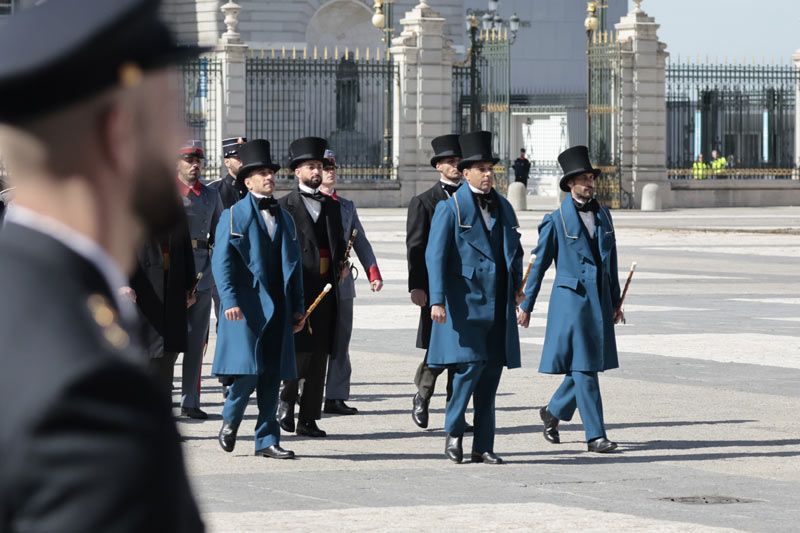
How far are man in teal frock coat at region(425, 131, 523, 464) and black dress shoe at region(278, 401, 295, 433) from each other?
1.39 metres

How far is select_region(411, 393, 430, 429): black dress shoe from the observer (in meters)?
10.3

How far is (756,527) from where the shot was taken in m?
6.92

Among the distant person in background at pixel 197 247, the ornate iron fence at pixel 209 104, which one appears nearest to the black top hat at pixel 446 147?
the distant person in background at pixel 197 247

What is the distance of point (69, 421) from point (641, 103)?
4136 centimetres

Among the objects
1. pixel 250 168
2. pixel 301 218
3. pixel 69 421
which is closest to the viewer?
pixel 69 421

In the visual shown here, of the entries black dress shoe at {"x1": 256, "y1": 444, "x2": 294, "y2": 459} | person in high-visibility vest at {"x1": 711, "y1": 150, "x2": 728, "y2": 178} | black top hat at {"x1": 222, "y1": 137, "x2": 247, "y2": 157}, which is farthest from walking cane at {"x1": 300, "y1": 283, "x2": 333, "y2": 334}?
person in high-visibility vest at {"x1": 711, "y1": 150, "x2": 728, "y2": 178}

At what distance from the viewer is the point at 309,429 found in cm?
1002

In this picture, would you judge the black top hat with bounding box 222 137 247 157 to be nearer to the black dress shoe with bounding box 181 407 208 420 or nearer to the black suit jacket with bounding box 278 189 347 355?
the black suit jacket with bounding box 278 189 347 355

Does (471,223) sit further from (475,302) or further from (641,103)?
(641,103)

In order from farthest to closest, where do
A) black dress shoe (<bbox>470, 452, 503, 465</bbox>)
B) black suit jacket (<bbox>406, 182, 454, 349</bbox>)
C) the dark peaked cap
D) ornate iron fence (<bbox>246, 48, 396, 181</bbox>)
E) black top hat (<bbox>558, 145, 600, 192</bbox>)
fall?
ornate iron fence (<bbox>246, 48, 396, 181</bbox>) → black suit jacket (<bbox>406, 182, 454, 349</bbox>) → black top hat (<bbox>558, 145, 600, 192</bbox>) → black dress shoe (<bbox>470, 452, 503, 465</bbox>) → the dark peaked cap

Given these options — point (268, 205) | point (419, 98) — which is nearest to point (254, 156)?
point (268, 205)

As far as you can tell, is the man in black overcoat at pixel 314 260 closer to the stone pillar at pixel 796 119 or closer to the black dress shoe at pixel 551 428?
the black dress shoe at pixel 551 428

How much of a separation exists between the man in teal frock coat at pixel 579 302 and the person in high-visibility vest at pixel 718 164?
34581 mm

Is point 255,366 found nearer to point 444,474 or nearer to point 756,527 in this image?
point 444,474
